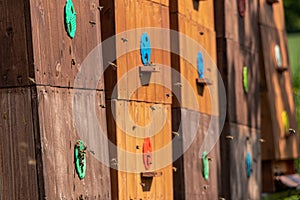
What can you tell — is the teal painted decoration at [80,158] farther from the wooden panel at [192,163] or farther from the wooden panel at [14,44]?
the wooden panel at [192,163]

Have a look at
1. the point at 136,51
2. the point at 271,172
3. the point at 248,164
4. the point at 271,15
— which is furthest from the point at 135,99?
the point at 271,15

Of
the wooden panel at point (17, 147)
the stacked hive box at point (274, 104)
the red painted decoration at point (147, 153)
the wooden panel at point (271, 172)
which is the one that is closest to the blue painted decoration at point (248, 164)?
the stacked hive box at point (274, 104)

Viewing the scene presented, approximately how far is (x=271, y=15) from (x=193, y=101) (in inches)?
145

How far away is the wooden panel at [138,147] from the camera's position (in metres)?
6.47

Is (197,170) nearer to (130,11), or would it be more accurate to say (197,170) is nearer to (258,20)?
(130,11)

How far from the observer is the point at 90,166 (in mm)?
5926

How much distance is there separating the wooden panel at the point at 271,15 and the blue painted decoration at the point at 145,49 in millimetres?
4043

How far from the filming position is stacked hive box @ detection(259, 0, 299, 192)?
10805mm

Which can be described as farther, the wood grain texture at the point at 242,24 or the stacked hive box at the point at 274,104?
the stacked hive box at the point at 274,104

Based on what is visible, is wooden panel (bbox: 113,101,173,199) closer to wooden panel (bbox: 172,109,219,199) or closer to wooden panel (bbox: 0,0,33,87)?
wooden panel (bbox: 172,109,219,199)

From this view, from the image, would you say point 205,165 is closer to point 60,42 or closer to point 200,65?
point 200,65

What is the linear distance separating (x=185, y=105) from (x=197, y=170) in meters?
0.67

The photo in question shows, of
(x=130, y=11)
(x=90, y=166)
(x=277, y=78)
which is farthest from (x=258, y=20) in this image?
(x=90, y=166)

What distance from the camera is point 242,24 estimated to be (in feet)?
32.1
